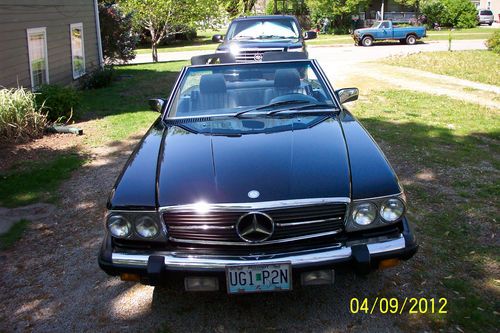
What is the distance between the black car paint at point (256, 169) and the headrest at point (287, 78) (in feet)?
2.97

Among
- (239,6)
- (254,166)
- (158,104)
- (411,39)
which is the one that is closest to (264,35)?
→ (158,104)

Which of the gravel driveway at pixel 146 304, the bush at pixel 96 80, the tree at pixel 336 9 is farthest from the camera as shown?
the tree at pixel 336 9

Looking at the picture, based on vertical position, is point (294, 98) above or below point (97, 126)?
above

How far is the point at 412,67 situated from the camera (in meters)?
17.5

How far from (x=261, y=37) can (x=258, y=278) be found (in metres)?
10.6

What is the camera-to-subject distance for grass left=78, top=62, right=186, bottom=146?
29.6 ft

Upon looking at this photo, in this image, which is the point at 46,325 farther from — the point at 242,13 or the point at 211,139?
the point at 242,13

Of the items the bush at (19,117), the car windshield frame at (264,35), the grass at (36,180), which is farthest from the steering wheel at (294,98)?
the car windshield frame at (264,35)

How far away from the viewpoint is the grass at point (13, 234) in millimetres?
4740

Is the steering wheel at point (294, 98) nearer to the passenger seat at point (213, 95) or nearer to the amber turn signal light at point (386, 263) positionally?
the passenger seat at point (213, 95)

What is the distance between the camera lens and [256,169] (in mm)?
3285

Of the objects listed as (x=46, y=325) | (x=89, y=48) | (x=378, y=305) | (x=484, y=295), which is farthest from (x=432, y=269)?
(x=89, y=48)
